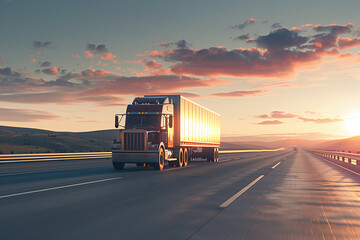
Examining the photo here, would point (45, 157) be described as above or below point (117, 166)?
above

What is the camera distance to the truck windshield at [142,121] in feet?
71.8

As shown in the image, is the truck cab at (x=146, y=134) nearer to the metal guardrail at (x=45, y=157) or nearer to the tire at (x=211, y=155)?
the metal guardrail at (x=45, y=157)

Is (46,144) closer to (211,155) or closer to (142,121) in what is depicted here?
(211,155)

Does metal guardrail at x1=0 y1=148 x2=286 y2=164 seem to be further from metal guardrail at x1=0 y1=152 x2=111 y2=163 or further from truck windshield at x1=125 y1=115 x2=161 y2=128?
truck windshield at x1=125 y1=115 x2=161 y2=128

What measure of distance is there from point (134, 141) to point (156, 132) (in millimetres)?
1516

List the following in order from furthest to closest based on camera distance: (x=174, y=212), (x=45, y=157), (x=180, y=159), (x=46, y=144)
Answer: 1. (x=46, y=144)
2. (x=45, y=157)
3. (x=180, y=159)
4. (x=174, y=212)

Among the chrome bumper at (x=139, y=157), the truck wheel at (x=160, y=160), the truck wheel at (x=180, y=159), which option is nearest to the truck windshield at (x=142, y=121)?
the truck wheel at (x=160, y=160)

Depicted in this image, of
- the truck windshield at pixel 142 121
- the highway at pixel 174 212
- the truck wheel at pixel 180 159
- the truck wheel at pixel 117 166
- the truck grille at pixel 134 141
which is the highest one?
the truck windshield at pixel 142 121

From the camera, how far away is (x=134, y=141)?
2080 centimetres

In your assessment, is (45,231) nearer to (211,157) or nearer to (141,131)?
(141,131)

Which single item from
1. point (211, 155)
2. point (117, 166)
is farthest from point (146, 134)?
point (211, 155)

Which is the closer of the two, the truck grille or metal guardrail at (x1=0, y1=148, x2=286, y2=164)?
the truck grille

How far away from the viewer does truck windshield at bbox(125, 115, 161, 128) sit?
2188 cm

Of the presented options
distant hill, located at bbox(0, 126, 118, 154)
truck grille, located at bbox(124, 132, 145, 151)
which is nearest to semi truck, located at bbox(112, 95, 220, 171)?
truck grille, located at bbox(124, 132, 145, 151)
